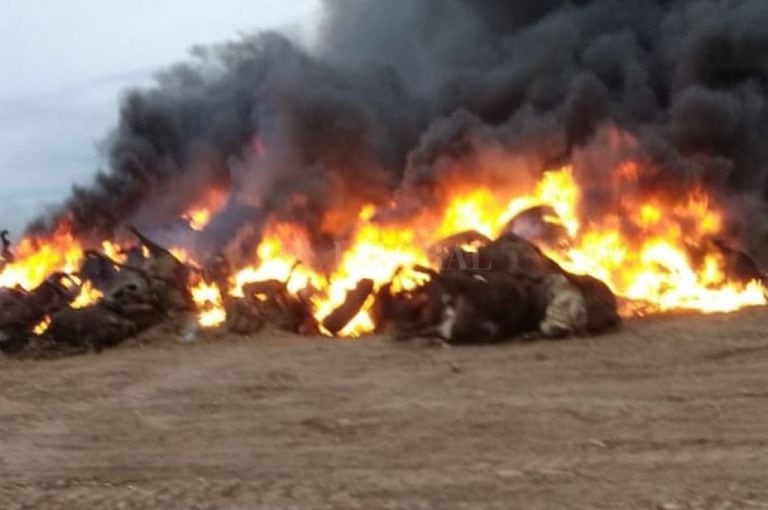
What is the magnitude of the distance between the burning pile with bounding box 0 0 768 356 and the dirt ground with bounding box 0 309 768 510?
150 centimetres

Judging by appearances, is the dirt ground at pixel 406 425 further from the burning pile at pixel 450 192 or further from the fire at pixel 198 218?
the fire at pixel 198 218

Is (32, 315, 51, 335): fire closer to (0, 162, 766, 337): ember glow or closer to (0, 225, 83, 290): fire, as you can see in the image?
(0, 162, 766, 337): ember glow

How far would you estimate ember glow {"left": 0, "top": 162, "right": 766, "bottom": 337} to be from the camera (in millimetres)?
16469

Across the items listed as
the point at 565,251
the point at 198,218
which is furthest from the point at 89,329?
the point at 198,218

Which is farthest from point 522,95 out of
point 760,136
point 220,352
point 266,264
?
point 220,352

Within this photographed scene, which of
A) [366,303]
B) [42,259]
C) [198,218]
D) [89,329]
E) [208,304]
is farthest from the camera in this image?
[198,218]

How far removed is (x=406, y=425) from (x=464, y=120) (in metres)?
11.9

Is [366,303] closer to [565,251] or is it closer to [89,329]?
[565,251]

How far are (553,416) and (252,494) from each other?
3.31m

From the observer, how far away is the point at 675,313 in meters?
15.6

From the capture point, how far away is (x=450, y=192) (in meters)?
20.2

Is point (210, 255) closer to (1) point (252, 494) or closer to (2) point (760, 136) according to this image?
(2) point (760, 136)

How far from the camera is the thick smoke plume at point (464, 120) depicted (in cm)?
2025

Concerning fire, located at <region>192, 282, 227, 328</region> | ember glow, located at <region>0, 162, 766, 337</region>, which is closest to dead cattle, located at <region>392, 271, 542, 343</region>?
ember glow, located at <region>0, 162, 766, 337</region>
